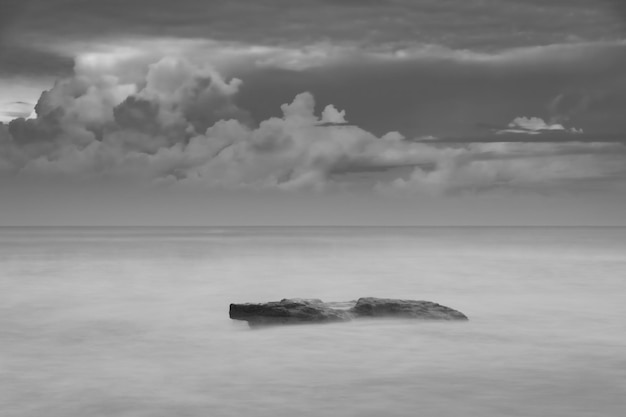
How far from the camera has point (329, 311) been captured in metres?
19.8

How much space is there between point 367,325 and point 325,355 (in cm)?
359

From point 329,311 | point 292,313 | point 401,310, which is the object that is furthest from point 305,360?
point 401,310

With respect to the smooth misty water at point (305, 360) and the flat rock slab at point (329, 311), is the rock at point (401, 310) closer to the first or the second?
the flat rock slab at point (329, 311)

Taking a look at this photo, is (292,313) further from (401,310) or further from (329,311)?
(401,310)

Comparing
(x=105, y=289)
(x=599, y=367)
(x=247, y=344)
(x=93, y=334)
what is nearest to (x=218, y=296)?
(x=105, y=289)

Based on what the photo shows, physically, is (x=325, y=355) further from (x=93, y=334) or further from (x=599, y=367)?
(x=93, y=334)

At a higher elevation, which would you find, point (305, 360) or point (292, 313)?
point (292, 313)

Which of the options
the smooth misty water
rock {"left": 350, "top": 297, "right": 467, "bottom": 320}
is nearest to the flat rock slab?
rock {"left": 350, "top": 297, "right": 467, "bottom": 320}

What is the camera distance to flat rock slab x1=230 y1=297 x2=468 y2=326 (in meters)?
19.5

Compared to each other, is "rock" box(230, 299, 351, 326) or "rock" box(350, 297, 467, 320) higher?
"rock" box(350, 297, 467, 320)

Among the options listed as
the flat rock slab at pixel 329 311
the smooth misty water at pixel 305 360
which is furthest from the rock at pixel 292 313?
the smooth misty water at pixel 305 360

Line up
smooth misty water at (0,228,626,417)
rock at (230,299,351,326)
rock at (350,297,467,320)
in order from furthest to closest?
rock at (350,297,467,320), rock at (230,299,351,326), smooth misty water at (0,228,626,417)

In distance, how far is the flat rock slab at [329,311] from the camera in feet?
64.1

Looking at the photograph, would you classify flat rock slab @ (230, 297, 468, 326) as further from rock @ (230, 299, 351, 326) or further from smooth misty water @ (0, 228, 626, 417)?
smooth misty water @ (0, 228, 626, 417)
